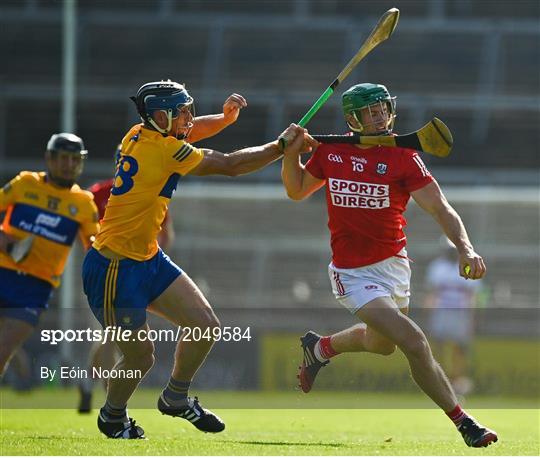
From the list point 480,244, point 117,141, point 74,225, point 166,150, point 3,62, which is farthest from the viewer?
point 3,62

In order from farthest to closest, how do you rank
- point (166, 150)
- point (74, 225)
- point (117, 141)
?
1. point (117, 141)
2. point (74, 225)
3. point (166, 150)

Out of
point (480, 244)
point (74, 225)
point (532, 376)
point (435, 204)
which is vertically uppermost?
point (435, 204)

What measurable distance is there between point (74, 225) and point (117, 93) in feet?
40.6

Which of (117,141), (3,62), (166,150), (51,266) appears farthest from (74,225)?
(3,62)

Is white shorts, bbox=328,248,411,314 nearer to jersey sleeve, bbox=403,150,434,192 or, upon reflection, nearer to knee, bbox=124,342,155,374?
jersey sleeve, bbox=403,150,434,192

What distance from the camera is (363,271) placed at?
7.53 metres

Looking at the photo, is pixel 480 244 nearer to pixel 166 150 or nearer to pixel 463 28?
pixel 463 28

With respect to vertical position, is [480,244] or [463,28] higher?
[463,28]

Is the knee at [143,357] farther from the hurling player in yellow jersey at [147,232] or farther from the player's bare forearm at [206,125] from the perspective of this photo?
the player's bare forearm at [206,125]

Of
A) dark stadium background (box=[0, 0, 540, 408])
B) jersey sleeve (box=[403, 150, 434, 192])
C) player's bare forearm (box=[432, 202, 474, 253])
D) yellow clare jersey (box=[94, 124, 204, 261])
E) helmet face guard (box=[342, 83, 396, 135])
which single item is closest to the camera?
player's bare forearm (box=[432, 202, 474, 253])

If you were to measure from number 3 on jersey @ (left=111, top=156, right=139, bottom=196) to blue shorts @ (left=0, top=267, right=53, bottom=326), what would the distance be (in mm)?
2073

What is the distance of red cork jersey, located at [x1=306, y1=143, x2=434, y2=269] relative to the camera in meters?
7.46

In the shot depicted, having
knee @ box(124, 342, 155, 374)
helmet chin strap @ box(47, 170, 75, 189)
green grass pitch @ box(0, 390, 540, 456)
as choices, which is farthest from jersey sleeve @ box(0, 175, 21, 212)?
knee @ box(124, 342, 155, 374)

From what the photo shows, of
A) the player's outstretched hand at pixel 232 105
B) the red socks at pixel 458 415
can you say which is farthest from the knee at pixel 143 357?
the red socks at pixel 458 415
